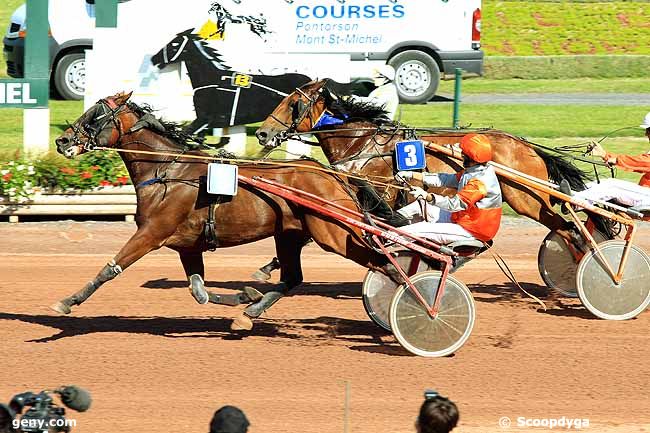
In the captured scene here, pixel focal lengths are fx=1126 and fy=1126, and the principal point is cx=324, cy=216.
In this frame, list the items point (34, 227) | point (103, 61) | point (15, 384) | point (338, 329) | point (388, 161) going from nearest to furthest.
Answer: point (15, 384) → point (338, 329) → point (388, 161) → point (34, 227) → point (103, 61)

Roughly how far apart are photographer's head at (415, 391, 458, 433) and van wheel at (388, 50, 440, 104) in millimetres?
15022

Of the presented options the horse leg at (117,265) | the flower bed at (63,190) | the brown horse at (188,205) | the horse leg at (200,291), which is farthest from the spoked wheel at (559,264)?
the flower bed at (63,190)

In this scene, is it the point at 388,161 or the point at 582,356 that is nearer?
the point at 582,356

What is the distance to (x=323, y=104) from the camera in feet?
30.6

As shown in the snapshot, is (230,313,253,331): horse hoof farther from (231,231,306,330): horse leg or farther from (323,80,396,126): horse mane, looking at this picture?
(323,80,396,126): horse mane

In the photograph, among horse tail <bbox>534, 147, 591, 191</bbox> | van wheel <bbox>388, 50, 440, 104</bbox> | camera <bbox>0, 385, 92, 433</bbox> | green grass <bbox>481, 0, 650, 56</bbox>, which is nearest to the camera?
camera <bbox>0, 385, 92, 433</bbox>

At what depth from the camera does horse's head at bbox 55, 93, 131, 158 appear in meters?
7.95

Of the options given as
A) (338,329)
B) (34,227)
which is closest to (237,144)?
(34,227)

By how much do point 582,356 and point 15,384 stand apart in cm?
375

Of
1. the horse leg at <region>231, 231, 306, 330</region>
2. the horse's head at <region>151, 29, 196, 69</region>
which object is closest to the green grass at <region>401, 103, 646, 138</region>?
the horse's head at <region>151, 29, 196, 69</region>

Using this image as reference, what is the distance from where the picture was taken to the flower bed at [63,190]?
1222cm

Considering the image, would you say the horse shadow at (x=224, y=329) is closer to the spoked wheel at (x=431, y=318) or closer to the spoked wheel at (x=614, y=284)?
the spoked wheel at (x=431, y=318)

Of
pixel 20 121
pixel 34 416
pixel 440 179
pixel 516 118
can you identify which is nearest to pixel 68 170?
pixel 440 179

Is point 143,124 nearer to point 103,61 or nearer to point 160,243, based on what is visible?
point 160,243
